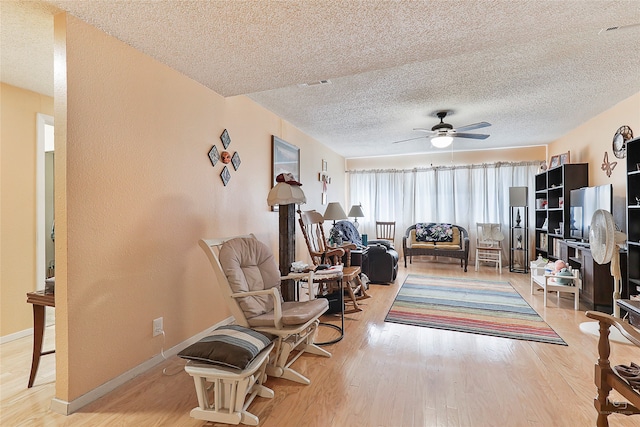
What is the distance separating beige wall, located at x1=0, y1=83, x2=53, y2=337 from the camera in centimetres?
280

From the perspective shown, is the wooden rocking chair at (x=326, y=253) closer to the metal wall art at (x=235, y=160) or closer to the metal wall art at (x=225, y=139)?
the metal wall art at (x=235, y=160)

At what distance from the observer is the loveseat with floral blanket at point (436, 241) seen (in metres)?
6.00

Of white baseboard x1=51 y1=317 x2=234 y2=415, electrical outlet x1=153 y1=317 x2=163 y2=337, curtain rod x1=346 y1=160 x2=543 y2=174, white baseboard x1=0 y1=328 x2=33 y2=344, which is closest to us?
white baseboard x1=51 y1=317 x2=234 y2=415

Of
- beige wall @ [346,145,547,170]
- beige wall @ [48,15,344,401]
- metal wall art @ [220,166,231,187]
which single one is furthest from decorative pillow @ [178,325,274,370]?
beige wall @ [346,145,547,170]

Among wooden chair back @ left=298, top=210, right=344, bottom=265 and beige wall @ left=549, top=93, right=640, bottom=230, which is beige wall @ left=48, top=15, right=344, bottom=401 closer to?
wooden chair back @ left=298, top=210, right=344, bottom=265

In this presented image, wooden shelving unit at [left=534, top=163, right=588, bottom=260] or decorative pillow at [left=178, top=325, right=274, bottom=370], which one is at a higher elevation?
wooden shelving unit at [left=534, top=163, right=588, bottom=260]

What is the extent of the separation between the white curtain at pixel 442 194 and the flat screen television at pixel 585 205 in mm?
1906

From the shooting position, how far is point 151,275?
7.58 ft

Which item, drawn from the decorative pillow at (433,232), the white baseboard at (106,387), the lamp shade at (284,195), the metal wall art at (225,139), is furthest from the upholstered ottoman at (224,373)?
the decorative pillow at (433,232)

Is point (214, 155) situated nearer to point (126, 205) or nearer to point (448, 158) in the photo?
point (126, 205)

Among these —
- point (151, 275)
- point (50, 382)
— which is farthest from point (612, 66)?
point (50, 382)

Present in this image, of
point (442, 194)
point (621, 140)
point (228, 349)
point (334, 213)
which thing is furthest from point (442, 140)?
point (228, 349)

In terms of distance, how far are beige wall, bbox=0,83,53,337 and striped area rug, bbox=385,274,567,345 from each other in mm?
3687

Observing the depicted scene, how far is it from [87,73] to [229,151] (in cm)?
140
